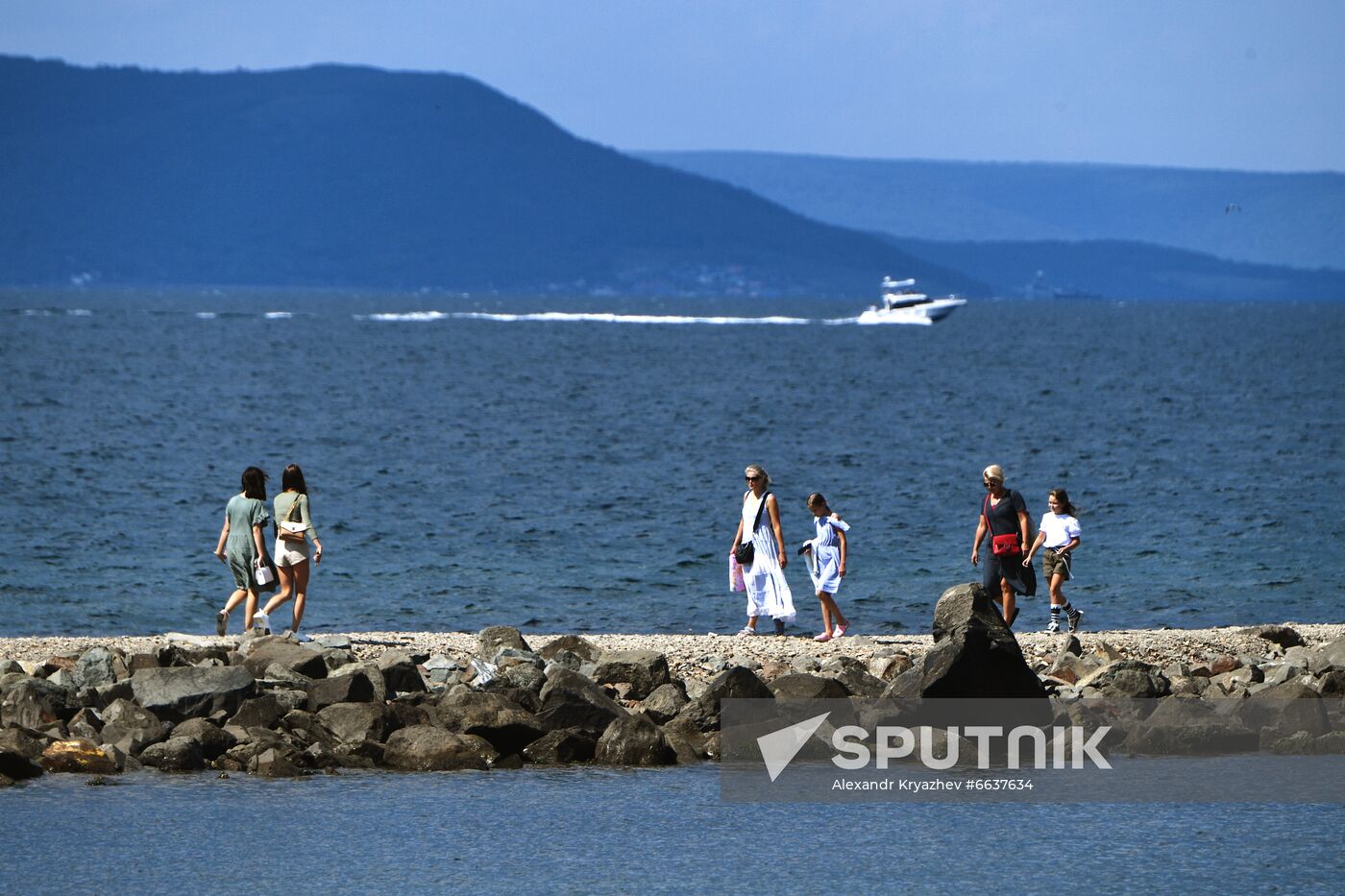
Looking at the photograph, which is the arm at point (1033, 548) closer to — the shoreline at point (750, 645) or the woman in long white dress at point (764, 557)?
the shoreline at point (750, 645)

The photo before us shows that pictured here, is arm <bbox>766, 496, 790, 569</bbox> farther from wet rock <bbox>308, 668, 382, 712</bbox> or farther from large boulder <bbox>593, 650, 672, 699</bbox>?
wet rock <bbox>308, 668, 382, 712</bbox>

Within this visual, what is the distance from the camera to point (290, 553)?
56.4 feet

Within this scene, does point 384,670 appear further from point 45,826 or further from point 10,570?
point 10,570

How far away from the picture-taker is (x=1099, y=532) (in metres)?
33.0

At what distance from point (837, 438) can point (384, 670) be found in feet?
131

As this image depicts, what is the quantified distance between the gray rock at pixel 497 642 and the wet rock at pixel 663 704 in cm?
207

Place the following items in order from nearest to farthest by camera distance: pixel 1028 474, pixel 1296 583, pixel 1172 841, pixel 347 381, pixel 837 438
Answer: pixel 1172 841
pixel 1296 583
pixel 1028 474
pixel 837 438
pixel 347 381

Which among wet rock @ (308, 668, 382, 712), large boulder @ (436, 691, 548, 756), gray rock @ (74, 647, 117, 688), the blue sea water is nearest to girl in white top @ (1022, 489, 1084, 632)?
the blue sea water

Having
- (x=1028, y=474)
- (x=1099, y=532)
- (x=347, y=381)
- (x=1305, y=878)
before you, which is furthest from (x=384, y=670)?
(x=347, y=381)

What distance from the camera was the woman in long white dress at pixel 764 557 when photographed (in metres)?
18.2

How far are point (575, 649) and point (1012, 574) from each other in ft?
14.2

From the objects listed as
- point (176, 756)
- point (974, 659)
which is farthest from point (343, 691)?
point (974, 659)

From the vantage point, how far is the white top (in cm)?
1839

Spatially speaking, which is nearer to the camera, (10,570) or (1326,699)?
(1326,699)
